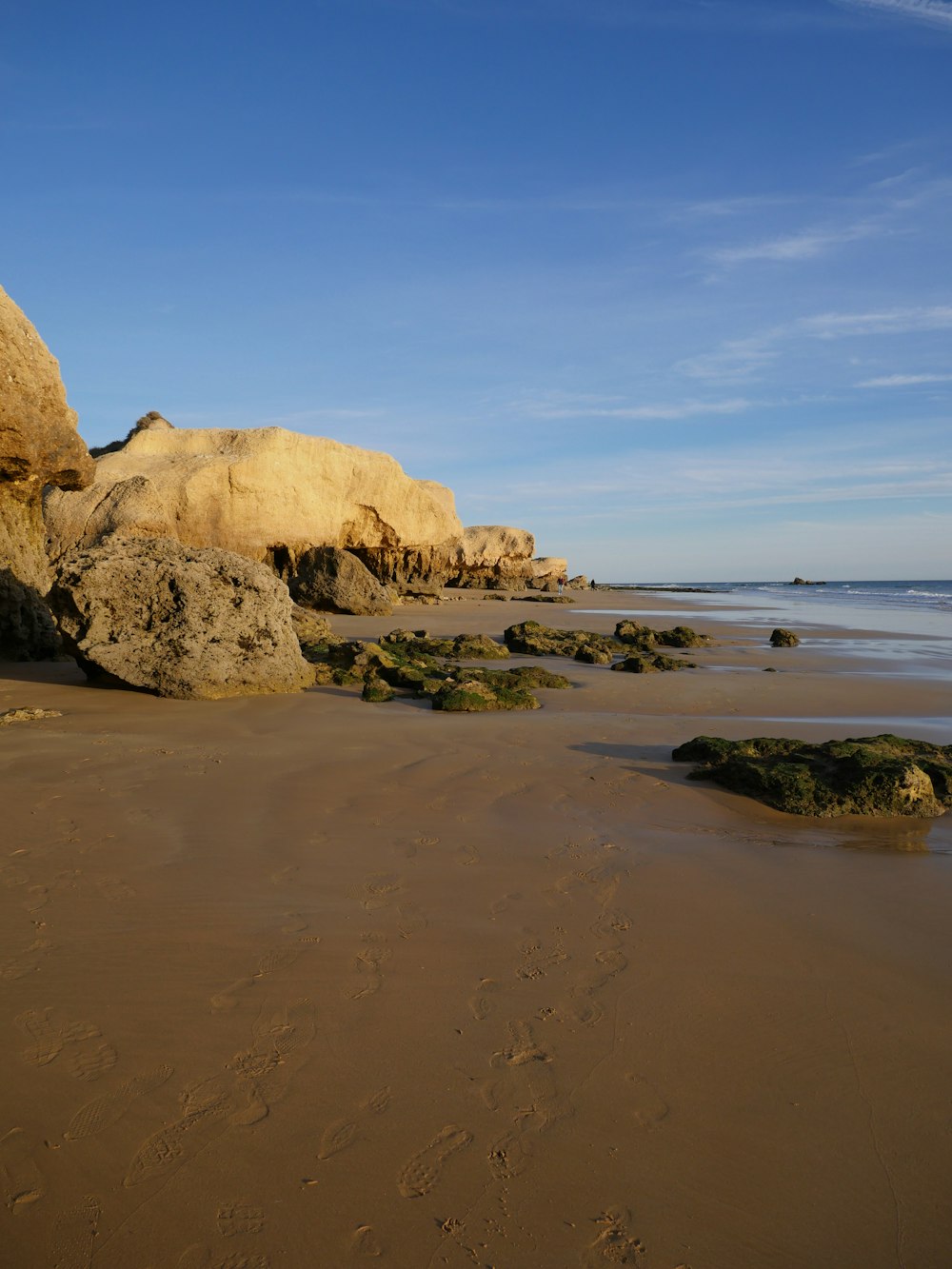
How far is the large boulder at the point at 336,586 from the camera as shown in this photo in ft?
67.2

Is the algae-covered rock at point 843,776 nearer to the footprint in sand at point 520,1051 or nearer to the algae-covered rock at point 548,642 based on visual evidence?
the footprint in sand at point 520,1051

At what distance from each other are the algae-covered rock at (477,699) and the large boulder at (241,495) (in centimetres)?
1433

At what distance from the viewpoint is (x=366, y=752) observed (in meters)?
6.05

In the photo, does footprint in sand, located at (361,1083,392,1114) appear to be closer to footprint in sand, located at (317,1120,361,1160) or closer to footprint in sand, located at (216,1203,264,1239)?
footprint in sand, located at (317,1120,361,1160)

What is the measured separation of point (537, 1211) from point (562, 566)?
55.0 metres

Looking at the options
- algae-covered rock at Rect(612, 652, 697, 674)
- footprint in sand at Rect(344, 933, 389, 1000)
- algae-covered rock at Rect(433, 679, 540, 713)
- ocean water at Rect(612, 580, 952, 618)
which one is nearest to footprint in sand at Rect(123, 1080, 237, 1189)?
footprint in sand at Rect(344, 933, 389, 1000)

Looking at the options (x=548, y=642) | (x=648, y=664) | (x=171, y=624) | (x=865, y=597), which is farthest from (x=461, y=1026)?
(x=865, y=597)

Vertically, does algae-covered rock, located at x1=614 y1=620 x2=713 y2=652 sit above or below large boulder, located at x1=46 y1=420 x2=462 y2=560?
below

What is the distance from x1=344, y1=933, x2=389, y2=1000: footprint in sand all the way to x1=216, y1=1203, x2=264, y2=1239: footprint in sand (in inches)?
34.2

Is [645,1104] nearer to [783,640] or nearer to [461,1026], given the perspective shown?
[461,1026]

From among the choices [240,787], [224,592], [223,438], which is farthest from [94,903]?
[223,438]

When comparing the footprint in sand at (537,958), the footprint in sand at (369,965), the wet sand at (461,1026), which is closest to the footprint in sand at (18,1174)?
the wet sand at (461,1026)

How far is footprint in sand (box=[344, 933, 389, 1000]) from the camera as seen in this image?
9.06 feet

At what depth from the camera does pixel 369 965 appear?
2.93 metres
